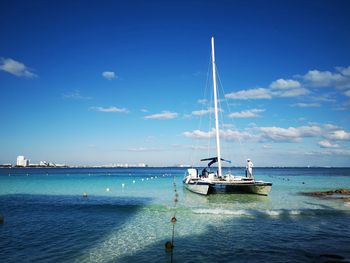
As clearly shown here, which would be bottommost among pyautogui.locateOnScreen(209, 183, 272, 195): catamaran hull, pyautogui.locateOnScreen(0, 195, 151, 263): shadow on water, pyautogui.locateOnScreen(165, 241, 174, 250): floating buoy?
pyautogui.locateOnScreen(0, 195, 151, 263): shadow on water

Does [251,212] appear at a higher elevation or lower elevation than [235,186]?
lower

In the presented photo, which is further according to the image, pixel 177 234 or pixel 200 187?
pixel 200 187

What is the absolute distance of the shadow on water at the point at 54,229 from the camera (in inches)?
484

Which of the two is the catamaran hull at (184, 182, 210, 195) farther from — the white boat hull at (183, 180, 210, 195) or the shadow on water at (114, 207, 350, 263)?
the shadow on water at (114, 207, 350, 263)

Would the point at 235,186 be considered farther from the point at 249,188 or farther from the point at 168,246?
the point at 168,246

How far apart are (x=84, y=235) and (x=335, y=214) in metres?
16.7

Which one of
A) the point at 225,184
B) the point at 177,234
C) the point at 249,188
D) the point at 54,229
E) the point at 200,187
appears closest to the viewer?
the point at 177,234

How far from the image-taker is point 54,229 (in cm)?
1667

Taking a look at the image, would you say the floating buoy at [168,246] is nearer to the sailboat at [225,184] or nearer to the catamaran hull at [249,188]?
the sailboat at [225,184]

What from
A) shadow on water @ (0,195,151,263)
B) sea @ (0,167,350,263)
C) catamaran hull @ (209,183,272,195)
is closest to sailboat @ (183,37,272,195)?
catamaran hull @ (209,183,272,195)

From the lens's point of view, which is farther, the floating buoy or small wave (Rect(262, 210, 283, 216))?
small wave (Rect(262, 210, 283, 216))

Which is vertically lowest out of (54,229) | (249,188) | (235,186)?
(54,229)

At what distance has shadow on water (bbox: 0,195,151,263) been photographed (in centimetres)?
1230

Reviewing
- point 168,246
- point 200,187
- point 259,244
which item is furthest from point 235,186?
point 168,246
